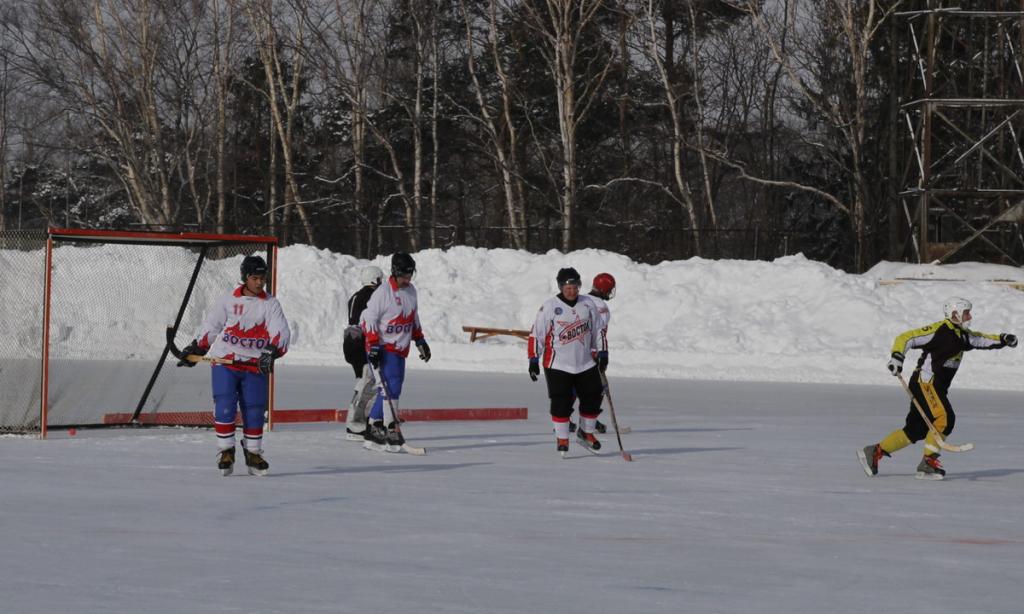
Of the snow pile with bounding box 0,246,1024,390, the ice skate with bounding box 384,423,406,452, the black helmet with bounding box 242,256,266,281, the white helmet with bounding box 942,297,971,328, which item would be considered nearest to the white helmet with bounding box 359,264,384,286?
the ice skate with bounding box 384,423,406,452

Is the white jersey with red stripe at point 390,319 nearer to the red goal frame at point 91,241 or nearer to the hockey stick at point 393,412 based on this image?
the hockey stick at point 393,412

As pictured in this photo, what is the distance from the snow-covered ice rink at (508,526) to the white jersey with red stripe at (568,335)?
69 cm

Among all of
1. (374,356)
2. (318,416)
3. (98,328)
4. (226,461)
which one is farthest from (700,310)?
(226,461)

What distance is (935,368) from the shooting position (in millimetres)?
8812

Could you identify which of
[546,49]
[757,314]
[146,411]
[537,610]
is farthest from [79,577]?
[546,49]

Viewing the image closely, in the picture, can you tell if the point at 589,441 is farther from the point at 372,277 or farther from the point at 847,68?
the point at 847,68

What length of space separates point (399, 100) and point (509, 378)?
50.0 ft

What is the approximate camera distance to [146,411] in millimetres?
12516

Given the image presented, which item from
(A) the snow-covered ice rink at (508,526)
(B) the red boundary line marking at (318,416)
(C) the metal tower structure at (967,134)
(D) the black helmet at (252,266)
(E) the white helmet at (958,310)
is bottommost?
(A) the snow-covered ice rink at (508,526)

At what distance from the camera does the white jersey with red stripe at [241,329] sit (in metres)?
8.41

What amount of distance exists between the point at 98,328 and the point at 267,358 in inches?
381

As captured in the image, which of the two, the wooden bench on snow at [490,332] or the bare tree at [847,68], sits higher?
the bare tree at [847,68]

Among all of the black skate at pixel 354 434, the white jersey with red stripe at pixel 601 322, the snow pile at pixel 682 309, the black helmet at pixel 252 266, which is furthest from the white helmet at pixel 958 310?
the snow pile at pixel 682 309

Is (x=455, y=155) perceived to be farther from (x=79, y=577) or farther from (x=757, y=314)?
(x=79, y=577)
